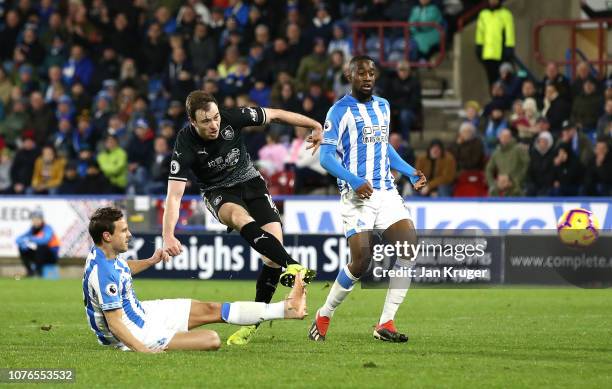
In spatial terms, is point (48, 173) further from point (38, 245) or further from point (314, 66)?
point (314, 66)

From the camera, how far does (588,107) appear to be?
20844mm

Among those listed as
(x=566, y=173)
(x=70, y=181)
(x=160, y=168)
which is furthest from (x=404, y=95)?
(x=70, y=181)

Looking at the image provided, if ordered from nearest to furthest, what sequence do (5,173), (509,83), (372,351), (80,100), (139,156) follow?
(372,351) → (509,83) → (139,156) → (5,173) → (80,100)

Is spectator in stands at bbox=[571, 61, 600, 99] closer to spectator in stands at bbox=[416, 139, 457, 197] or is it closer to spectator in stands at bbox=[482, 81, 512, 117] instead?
spectator in stands at bbox=[482, 81, 512, 117]

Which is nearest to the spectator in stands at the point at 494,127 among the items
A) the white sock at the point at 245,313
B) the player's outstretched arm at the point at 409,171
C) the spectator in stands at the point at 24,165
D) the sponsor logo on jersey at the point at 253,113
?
the spectator in stands at the point at 24,165

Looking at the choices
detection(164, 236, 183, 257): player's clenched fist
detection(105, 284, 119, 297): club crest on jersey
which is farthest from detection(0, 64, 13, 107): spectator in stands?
detection(105, 284, 119, 297): club crest on jersey

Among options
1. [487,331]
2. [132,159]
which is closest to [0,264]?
[132,159]

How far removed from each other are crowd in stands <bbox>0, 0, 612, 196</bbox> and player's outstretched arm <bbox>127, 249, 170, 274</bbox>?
11.0 m

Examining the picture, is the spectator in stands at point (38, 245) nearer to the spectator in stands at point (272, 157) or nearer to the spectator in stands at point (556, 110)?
the spectator in stands at point (272, 157)

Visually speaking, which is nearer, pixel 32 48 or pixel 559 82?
pixel 559 82

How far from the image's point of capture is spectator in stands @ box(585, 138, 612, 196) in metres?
19.7

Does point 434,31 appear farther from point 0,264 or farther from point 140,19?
point 0,264

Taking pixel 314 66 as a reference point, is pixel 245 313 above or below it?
below

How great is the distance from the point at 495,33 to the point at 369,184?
39.2 ft
